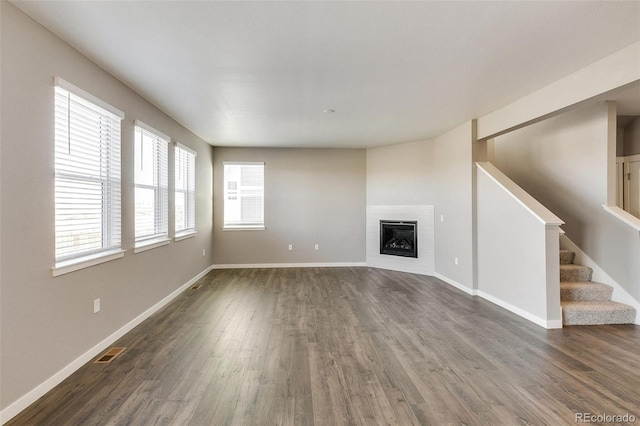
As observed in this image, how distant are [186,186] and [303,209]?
254 centimetres

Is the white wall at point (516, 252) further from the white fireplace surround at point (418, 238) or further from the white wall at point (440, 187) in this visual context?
the white fireplace surround at point (418, 238)

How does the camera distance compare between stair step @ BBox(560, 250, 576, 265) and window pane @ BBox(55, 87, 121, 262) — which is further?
stair step @ BBox(560, 250, 576, 265)

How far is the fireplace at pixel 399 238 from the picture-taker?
20.4ft

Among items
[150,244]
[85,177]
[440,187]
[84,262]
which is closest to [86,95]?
[85,177]

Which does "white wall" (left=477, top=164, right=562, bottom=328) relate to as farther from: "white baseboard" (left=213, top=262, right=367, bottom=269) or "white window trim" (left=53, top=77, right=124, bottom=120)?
"white window trim" (left=53, top=77, right=124, bottom=120)

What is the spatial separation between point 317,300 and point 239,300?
3.65ft

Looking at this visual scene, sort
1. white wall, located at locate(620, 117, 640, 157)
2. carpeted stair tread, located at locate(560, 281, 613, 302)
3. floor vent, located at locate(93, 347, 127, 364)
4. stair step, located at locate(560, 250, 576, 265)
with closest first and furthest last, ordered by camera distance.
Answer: floor vent, located at locate(93, 347, 127, 364) → carpeted stair tread, located at locate(560, 281, 613, 302) → stair step, located at locate(560, 250, 576, 265) → white wall, located at locate(620, 117, 640, 157)

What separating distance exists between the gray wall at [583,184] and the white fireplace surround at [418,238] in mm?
1781

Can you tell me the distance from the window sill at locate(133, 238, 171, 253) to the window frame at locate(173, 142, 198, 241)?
37 centimetres

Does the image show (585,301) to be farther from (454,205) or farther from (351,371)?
(351,371)

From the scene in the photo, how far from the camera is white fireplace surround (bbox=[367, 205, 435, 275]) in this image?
236 inches

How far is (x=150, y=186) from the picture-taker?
3879 mm
